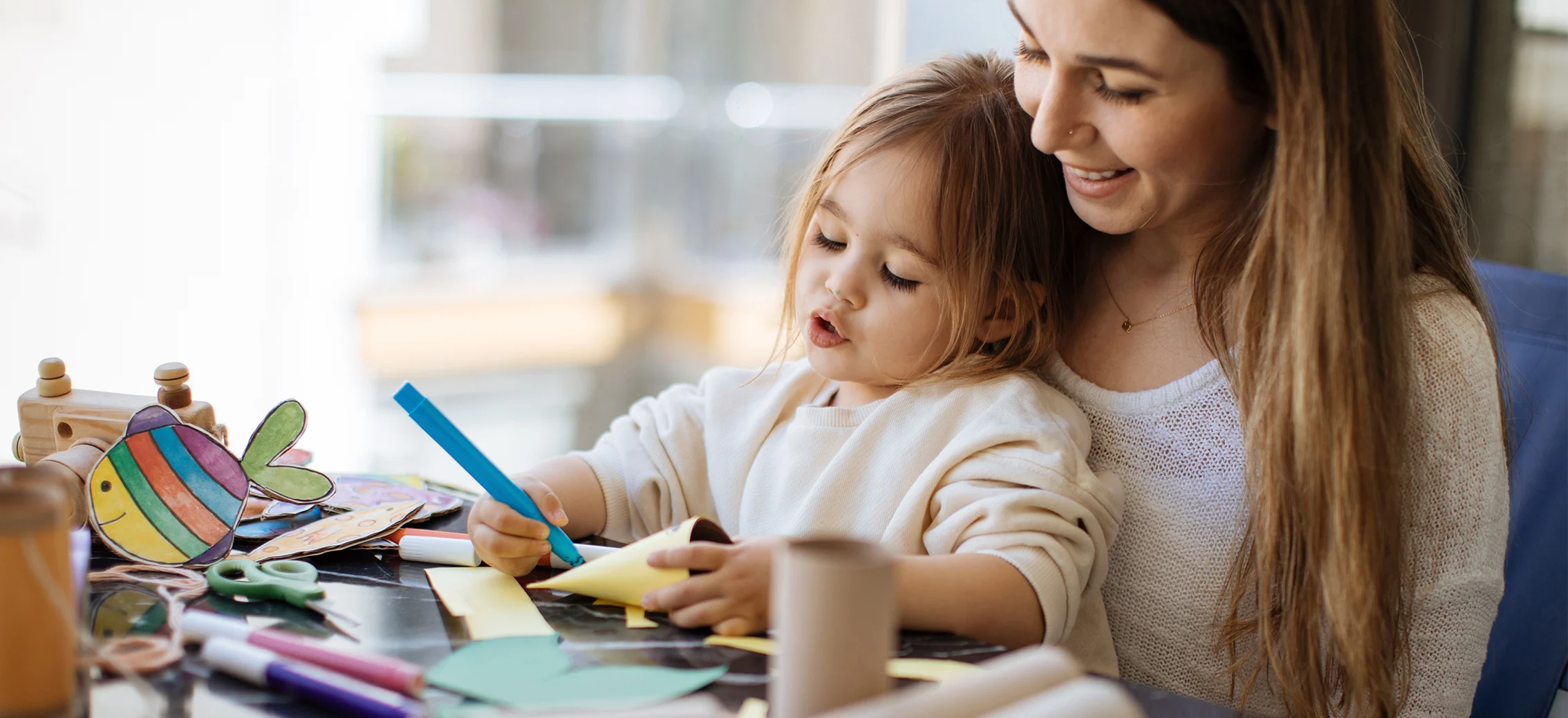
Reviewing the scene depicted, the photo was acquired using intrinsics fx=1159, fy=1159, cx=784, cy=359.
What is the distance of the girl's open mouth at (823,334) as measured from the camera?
1.07 metres

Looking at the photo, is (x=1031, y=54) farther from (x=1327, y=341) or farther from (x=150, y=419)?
(x=150, y=419)

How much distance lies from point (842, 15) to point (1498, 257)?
316 cm

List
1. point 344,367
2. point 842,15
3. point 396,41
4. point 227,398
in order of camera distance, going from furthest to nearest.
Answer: point 842,15
point 396,41
point 344,367
point 227,398

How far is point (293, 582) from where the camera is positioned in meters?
0.79

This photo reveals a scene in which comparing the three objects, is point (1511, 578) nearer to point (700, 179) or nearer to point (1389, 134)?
point (1389, 134)

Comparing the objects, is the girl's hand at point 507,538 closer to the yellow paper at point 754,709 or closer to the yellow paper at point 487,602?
the yellow paper at point 487,602

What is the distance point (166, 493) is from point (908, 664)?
565 millimetres

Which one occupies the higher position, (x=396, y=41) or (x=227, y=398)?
(x=396, y=41)

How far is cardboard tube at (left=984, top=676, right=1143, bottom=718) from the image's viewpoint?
1.68ft

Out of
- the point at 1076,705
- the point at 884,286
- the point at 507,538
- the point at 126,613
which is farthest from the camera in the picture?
the point at 884,286

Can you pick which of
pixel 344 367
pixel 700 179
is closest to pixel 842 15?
pixel 700 179

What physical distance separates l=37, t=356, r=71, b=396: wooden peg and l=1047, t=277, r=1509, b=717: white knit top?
868 millimetres

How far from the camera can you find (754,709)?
Result: 65 centimetres

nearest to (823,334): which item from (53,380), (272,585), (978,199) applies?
(978,199)
